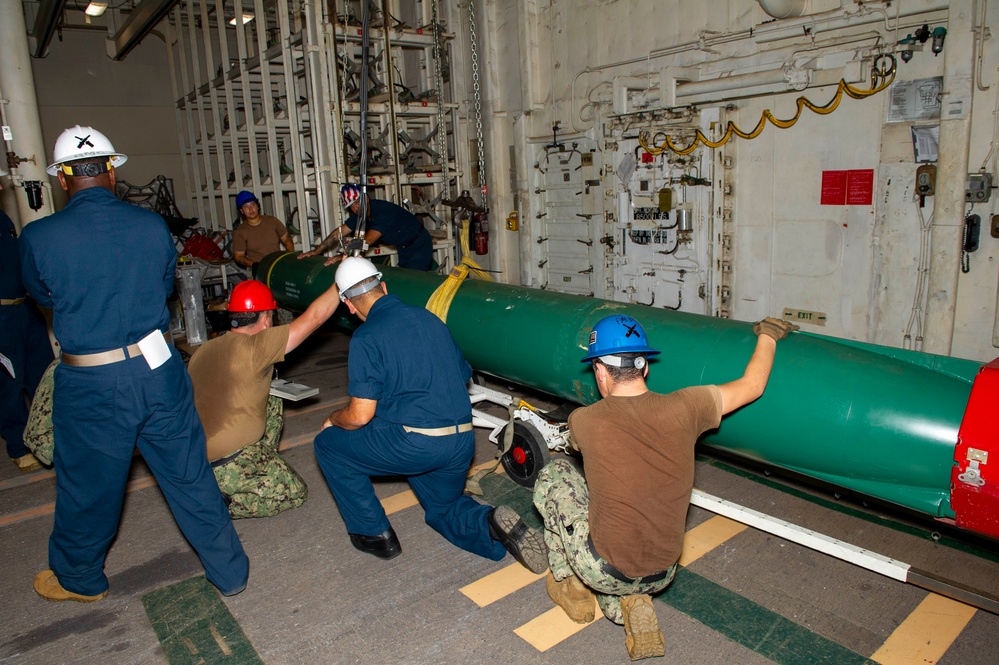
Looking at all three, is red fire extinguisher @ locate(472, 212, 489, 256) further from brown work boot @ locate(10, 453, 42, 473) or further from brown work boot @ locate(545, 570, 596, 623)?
brown work boot @ locate(545, 570, 596, 623)

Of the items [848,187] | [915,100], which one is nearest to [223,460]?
[848,187]

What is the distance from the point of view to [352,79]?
8.54 metres

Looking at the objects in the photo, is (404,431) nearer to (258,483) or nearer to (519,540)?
(519,540)

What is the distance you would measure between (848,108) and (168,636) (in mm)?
6248

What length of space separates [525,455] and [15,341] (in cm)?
381

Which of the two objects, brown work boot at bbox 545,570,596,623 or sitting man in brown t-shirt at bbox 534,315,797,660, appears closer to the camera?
sitting man in brown t-shirt at bbox 534,315,797,660

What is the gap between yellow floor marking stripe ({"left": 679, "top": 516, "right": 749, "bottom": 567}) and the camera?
3514 millimetres

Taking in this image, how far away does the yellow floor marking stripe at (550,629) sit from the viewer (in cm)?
288

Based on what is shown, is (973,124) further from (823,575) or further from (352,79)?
(352,79)

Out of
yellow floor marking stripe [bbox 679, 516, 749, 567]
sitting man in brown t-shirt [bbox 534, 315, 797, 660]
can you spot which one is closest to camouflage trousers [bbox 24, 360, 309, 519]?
sitting man in brown t-shirt [bbox 534, 315, 797, 660]

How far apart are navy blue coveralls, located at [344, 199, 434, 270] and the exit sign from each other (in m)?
3.74

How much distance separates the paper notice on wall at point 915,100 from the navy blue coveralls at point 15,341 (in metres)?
6.88

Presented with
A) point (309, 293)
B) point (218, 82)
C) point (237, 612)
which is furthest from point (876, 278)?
point (218, 82)

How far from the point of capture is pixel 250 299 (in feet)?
12.6
